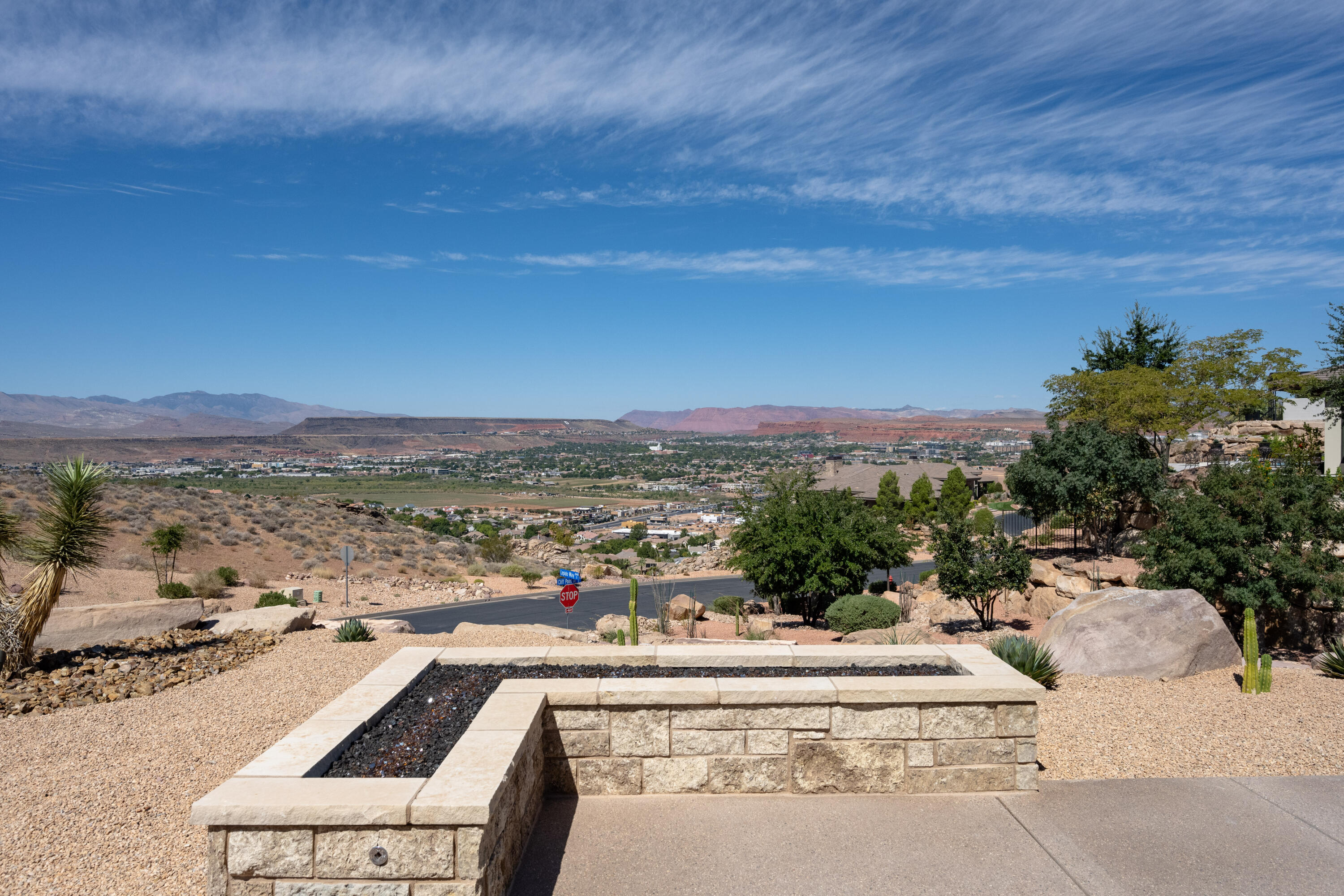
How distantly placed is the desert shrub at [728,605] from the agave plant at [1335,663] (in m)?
16.2

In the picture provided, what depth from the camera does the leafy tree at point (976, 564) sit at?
17016 millimetres

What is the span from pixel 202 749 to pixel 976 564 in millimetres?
14691

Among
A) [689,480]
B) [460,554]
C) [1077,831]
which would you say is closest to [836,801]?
[1077,831]

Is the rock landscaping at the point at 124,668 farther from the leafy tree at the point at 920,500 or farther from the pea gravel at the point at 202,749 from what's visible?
the leafy tree at the point at 920,500

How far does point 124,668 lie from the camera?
11.0 m

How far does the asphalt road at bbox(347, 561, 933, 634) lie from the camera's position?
25625mm

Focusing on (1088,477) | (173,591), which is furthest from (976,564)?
(173,591)

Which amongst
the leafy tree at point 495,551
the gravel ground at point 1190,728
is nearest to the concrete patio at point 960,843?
the gravel ground at point 1190,728

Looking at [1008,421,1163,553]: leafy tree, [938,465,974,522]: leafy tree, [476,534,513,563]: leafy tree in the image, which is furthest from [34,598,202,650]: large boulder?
[938,465,974,522]: leafy tree

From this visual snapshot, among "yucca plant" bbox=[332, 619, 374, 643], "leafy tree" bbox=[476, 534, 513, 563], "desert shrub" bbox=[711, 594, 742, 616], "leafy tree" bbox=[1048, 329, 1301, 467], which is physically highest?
"leafy tree" bbox=[1048, 329, 1301, 467]

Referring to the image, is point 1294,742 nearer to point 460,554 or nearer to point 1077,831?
point 1077,831

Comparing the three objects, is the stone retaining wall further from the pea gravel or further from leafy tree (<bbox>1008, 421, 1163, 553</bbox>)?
leafy tree (<bbox>1008, 421, 1163, 553</bbox>)

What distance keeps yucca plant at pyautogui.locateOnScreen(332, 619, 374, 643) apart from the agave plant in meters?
14.3

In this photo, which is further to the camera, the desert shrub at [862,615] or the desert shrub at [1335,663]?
the desert shrub at [862,615]
